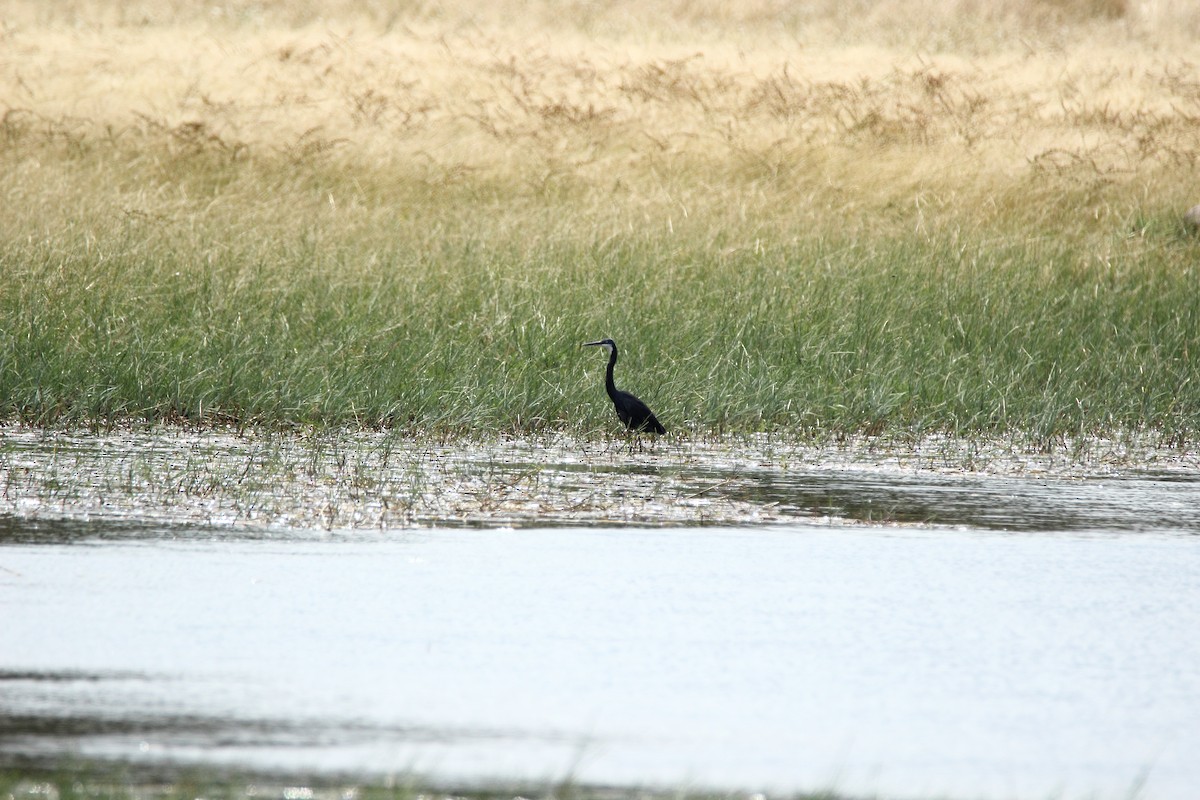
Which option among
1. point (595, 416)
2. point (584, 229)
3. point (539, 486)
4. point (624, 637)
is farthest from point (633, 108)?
point (624, 637)

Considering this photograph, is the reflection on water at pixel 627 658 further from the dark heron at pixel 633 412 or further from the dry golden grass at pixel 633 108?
the dry golden grass at pixel 633 108

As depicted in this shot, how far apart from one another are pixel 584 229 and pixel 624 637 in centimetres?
840

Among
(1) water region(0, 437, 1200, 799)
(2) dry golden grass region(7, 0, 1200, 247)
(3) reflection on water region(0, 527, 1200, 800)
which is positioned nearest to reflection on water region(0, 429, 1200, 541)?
(1) water region(0, 437, 1200, 799)

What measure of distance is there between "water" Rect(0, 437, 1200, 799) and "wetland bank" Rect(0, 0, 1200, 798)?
2cm

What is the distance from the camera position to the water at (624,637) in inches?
164

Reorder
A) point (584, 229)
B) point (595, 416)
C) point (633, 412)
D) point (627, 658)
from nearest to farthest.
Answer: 1. point (627, 658)
2. point (633, 412)
3. point (595, 416)
4. point (584, 229)

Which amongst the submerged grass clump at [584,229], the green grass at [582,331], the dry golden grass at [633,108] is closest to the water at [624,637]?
the green grass at [582,331]

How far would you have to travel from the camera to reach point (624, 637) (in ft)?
17.4

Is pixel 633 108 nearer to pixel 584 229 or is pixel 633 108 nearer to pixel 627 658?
pixel 584 229

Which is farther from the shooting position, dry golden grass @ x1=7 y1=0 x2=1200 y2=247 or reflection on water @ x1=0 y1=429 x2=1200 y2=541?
dry golden grass @ x1=7 y1=0 x2=1200 y2=247

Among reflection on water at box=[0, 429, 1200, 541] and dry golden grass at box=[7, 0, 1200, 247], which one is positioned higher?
dry golden grass at box=[7, 0, 1200, 247]

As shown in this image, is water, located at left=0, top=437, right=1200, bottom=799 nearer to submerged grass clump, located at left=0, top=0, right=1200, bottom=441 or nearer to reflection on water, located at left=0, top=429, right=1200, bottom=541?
reflection on water, located at left=0, top=429, right=1200, bottom=541

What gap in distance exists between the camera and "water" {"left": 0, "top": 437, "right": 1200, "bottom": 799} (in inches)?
164

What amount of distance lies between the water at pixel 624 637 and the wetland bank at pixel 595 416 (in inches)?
0.9
